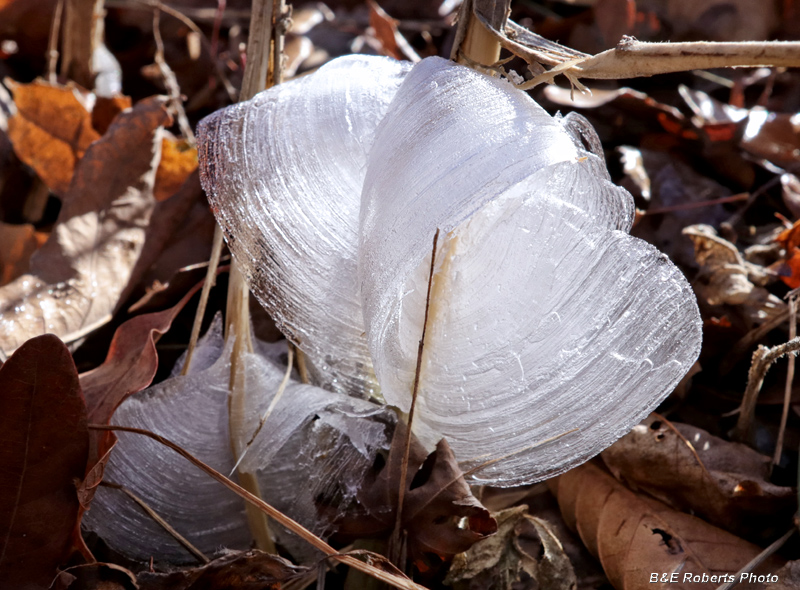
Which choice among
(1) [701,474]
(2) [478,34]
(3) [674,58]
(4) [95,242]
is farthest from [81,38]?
(1) [701,474]

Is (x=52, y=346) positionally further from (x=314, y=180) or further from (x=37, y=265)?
(x=37, y=265)

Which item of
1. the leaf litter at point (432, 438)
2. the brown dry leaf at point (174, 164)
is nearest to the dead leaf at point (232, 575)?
the leaf litter at point (432, 438)

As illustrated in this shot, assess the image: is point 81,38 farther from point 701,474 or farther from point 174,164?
point 701,474

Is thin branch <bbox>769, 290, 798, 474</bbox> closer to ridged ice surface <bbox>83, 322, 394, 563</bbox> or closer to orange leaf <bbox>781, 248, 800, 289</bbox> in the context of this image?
orange leaf <bbox>781, 248, 800, 289</bbox>

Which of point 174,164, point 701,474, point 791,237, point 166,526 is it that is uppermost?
point 791,237

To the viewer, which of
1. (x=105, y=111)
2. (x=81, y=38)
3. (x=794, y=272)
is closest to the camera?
(x=794, y=272)

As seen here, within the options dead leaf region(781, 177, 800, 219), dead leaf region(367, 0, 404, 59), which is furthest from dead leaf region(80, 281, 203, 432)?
dead leaf region(781, 177, 800, 219)

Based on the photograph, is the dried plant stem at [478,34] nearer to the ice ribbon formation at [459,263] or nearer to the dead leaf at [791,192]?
the ice ribbon formation at [459,263]

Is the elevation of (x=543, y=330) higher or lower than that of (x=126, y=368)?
higher
